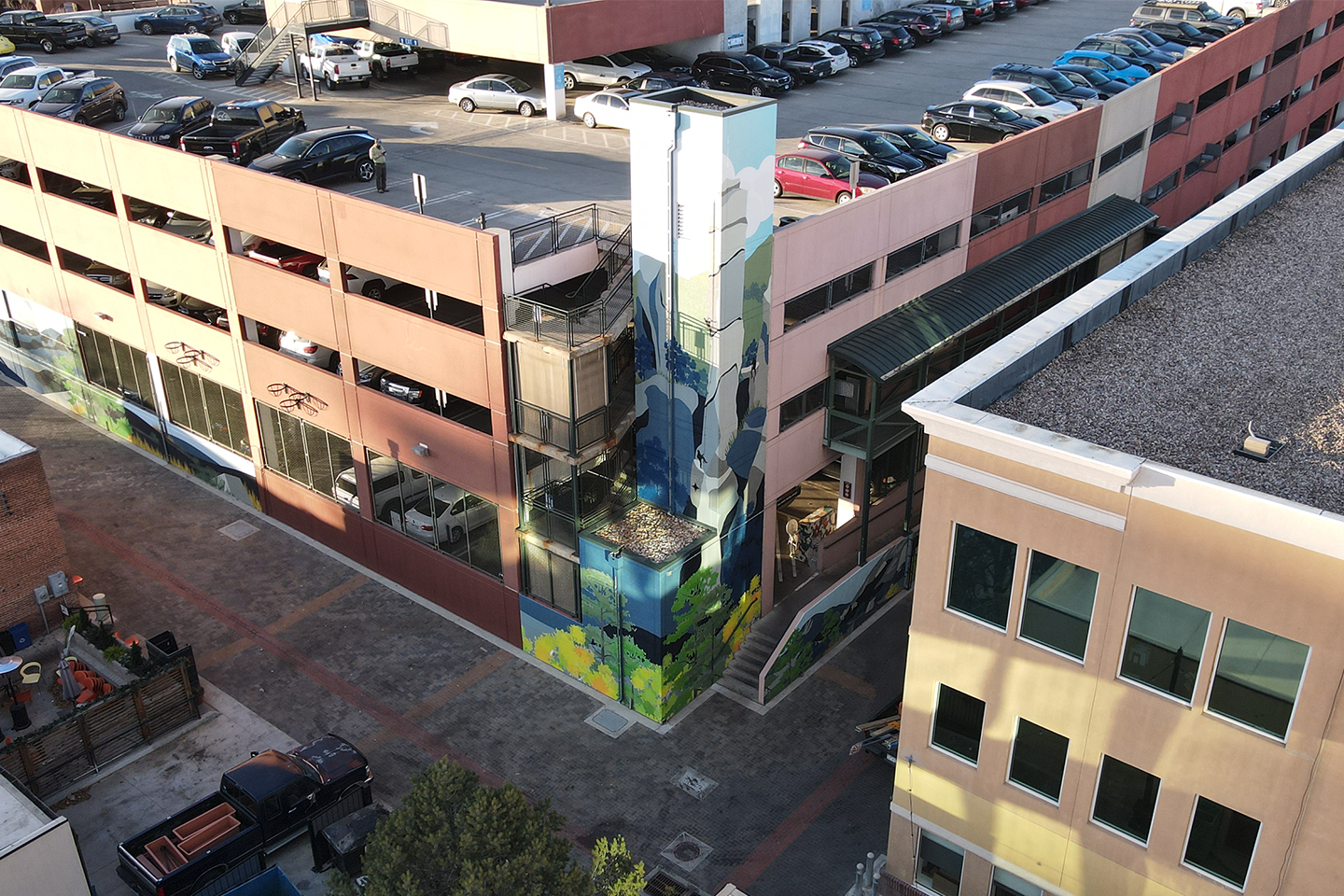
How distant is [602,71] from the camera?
43125 millimetres

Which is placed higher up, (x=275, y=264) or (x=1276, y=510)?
(x=1276, y=510)

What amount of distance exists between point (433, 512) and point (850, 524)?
36.3 feet

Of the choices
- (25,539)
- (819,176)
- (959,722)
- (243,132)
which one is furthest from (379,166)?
(959,722)

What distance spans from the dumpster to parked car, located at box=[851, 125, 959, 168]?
26461mm

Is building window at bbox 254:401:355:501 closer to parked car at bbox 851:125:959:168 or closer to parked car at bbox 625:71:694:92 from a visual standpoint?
parked car at bbox 625:71:694:92

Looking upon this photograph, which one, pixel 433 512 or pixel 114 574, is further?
pixel 114 574

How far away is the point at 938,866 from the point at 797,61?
120 ft

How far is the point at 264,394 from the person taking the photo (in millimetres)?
32656

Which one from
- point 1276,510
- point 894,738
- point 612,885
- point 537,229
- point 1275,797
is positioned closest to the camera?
point 1276,510

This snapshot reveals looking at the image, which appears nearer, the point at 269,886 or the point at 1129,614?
the point at 1129,614

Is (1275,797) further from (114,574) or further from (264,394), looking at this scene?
(114,574)

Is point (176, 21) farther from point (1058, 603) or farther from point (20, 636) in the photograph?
point (1058, 603)

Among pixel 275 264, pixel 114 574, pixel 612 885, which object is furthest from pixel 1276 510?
pixel 114 574

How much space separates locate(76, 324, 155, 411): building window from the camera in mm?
37281
